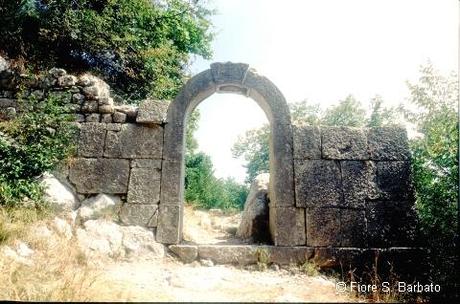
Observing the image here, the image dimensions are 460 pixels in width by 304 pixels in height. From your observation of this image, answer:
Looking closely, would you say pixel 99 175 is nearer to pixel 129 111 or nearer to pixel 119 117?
pixel 119 117

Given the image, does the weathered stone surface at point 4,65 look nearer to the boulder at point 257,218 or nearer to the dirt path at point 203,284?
the dirt path at point 203,284

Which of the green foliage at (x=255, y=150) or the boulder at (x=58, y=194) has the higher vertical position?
the green foliage at (x=255, y=150)

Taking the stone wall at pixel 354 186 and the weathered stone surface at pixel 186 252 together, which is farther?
the stone wall at pixel 354 186

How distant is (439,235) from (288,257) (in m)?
2.25

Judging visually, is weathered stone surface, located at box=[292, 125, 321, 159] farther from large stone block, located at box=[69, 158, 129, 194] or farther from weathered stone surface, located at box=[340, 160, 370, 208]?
large stone block, located at box=[69, 158, 129, 194]

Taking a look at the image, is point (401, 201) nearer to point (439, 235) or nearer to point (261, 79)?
point (439, 235)

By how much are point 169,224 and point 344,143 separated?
3.09 m

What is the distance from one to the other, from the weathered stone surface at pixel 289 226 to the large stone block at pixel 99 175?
8.03 ft

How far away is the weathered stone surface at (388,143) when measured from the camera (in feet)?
17.8

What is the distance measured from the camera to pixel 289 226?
5.14 m

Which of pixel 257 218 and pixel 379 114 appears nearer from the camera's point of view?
pixel 257 218

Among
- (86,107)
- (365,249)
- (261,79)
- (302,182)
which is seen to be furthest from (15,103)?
(365,249)

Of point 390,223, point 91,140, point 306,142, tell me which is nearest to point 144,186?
point 91,140

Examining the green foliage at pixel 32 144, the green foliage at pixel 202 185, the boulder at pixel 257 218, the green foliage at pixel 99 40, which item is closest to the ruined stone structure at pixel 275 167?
the green foliage at pixel 32 144
